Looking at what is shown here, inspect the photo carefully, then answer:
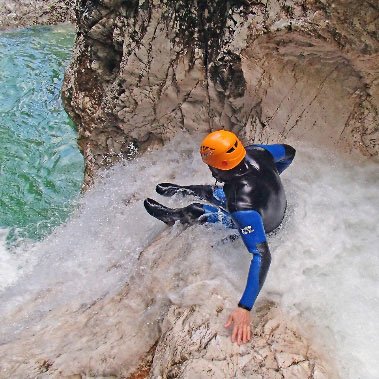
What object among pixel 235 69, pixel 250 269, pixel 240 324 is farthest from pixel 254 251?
pixel 235 69

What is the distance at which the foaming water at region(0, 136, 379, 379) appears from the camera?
3586 mm

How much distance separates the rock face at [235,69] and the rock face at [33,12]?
31.5 ft

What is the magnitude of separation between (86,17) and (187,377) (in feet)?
15.2

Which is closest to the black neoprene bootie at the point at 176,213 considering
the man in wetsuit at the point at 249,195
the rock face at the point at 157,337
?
the rock face at the point at 157,337

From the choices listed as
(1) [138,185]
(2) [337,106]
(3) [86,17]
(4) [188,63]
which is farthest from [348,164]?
(3) [86,17]

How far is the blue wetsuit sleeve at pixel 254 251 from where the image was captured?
3.36 metres

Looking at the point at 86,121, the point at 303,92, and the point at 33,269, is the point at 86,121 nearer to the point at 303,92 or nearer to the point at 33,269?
the point at 33,269

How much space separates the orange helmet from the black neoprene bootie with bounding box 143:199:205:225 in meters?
1.01

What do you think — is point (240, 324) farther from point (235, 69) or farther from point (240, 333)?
point (235, 69)

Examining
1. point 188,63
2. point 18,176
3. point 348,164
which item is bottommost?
point 18,176

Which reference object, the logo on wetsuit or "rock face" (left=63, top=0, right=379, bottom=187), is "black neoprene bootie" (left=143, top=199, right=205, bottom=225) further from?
"rock face" (left=63, top=0, right=379, bottom=187)

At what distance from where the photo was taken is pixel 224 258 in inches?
161

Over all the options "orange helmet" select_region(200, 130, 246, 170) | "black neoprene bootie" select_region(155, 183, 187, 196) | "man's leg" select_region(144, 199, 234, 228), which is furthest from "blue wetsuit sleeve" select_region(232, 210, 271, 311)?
"black neoprene bootie" select_region(155, 183, 187, 196)

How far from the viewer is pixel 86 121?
6.58 m
